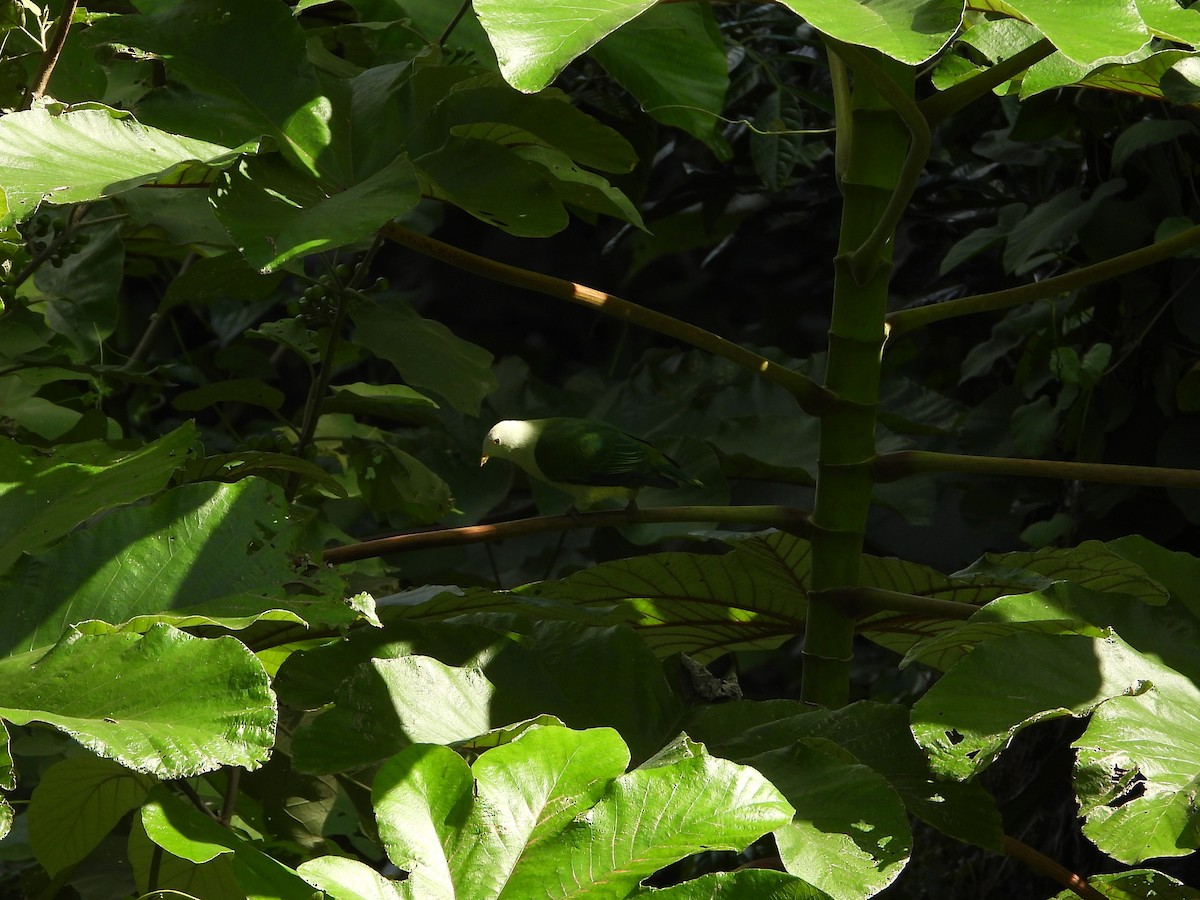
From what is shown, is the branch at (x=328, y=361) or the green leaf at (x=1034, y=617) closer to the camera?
the green leaf at (x=1034, y=617)

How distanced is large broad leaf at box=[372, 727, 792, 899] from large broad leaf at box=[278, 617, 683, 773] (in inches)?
3.9

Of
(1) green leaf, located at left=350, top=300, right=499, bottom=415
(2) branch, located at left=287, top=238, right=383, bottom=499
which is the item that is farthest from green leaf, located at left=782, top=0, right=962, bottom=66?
(2) branch, located at left=287, top=238, right=383, bottom=499

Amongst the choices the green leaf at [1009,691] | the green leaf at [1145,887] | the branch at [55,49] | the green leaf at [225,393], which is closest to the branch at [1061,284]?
the green leaf at [1009,691]

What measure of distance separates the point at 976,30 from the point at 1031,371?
1.12m

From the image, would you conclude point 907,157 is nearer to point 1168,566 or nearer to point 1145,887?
point 1168,566

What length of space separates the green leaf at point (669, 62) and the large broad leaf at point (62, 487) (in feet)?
1.63

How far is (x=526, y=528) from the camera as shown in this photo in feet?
2.50

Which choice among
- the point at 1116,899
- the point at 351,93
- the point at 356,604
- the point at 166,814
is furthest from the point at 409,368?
the point at 1116,899

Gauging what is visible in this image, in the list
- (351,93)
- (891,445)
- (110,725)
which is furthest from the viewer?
(891,445)

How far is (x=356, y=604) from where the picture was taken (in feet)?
1.94

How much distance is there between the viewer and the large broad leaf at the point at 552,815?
1.56ft

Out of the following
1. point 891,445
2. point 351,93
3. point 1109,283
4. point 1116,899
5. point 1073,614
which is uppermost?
point 351,93

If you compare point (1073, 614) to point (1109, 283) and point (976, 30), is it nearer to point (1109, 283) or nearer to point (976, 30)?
point (976, 30)

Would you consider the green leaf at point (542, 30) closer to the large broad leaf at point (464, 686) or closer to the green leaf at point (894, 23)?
the green leaf at point (894, 23)
